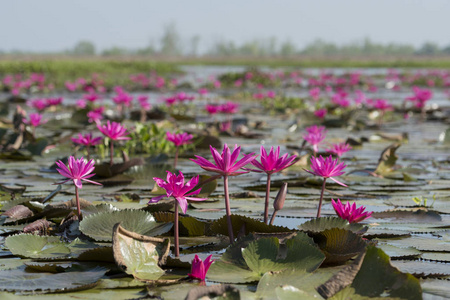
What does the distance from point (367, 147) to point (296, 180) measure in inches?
87.0

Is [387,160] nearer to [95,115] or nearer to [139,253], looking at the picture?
[139,253]

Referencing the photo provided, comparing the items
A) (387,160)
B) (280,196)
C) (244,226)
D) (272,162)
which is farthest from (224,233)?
(387,160)

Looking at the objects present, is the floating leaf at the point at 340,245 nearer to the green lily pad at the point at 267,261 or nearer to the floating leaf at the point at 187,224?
the green lily pad at the point at 267,261

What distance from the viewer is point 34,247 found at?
2023mm

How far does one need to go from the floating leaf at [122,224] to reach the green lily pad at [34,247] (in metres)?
0.11

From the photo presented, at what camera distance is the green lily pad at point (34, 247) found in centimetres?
197

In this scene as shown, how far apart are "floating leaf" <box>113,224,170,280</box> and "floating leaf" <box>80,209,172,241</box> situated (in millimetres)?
256

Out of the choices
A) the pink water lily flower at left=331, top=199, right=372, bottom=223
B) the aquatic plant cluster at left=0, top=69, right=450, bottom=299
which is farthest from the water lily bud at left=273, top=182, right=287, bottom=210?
the pink water lily flower at left=331, top=199, right=372, bottom=223

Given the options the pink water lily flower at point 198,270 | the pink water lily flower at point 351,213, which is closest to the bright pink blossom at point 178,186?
the pink water lily flower at point 198,270

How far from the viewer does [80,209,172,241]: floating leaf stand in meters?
2.09

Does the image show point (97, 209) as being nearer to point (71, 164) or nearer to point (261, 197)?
point (71, 164)

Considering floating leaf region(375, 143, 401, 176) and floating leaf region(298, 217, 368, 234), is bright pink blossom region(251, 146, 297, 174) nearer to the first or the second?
floating leaf region(298, 217, 368, 234)

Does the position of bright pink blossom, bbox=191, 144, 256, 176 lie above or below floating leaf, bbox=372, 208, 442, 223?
above

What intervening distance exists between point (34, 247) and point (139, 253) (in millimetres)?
476
